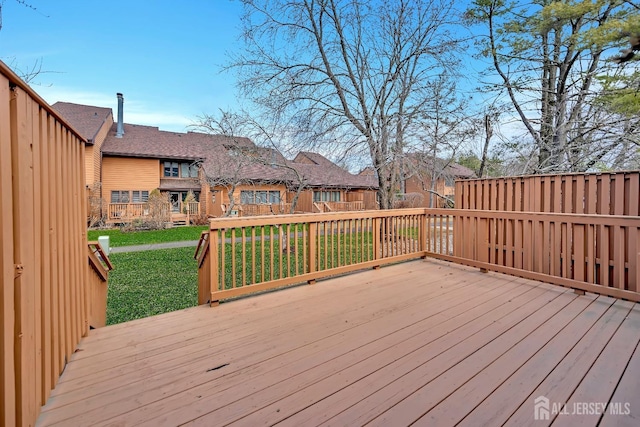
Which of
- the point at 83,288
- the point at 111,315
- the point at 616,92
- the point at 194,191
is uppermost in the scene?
the point at 616,92

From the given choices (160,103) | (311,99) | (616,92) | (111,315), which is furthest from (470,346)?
(160,103)

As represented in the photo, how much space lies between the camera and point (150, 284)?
605 centimetres

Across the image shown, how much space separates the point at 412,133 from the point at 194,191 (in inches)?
616

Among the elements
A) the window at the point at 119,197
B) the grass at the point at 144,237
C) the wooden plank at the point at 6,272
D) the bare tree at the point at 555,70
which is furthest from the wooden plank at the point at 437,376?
the window at the point at 119,197

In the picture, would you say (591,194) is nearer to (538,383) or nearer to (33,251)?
(538,383)

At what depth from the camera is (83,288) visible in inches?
101

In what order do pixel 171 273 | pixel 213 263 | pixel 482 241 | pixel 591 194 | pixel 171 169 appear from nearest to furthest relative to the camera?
pixel 213 263
pixel 591 194
pixel 482 241
pixel 171 273
pixel 171 169

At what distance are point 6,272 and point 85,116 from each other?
71.7 ft

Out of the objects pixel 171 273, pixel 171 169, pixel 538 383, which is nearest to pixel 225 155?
pixel 171 273

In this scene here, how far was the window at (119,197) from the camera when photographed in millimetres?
16938

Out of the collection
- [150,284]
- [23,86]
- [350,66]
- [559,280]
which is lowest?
[150,284]

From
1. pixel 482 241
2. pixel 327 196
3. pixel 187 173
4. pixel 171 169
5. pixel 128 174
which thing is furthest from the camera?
pixel 327 196

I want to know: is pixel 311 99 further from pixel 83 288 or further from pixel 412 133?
pixel 83 288

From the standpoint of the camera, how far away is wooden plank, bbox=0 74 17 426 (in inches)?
47.7
